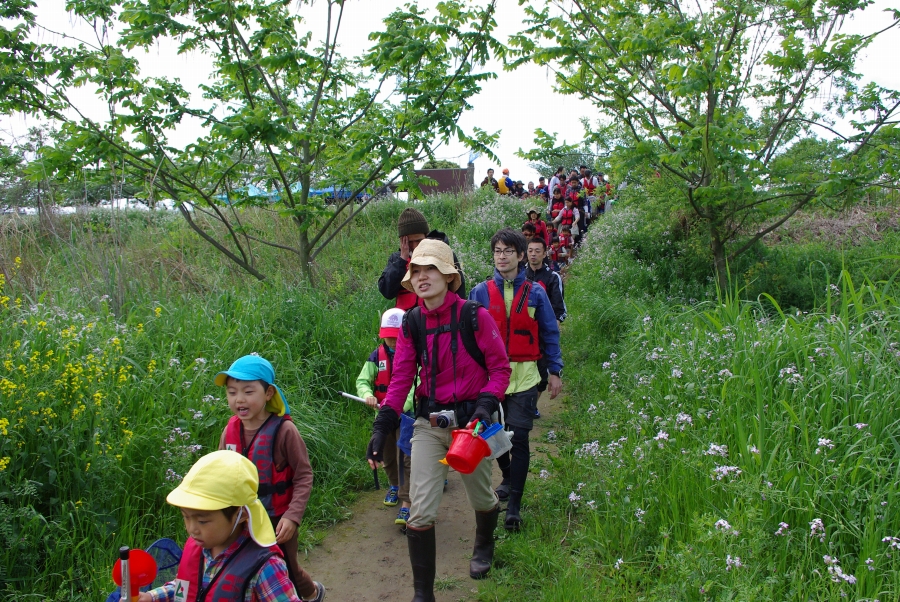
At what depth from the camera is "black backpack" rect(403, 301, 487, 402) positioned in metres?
3.79

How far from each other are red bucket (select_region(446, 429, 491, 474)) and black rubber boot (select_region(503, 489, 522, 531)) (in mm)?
1359

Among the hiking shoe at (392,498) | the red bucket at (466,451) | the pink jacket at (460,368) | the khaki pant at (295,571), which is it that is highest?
the pink jacket at (460,368)

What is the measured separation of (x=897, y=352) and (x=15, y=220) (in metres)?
8.36

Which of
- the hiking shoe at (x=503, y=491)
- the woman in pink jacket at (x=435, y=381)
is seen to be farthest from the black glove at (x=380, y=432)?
the hiking shoe at (x=503, y=491)

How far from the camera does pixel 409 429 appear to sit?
4.90 metres

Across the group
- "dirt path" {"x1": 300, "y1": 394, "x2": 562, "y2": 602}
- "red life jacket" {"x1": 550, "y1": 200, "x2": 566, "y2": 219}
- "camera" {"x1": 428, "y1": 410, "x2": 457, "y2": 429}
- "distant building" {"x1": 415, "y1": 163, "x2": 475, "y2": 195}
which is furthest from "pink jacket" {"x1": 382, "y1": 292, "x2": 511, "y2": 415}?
"distant building" {"x1": 415, "y1": 163, "x2": 475, "y2": 195}

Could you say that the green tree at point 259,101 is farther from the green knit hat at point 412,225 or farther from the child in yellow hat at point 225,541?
the child in yellow hat at point 225,541

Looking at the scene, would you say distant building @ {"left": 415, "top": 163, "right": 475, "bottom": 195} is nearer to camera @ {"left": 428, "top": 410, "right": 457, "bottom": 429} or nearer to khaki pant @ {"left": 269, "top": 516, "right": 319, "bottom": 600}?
camera @ {"left": 428, "top": 410, "right": 457, "bottom": 429}

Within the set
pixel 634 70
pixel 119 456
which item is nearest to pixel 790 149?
pixel 634 70

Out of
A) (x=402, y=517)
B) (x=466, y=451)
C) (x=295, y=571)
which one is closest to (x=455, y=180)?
(x=402, y=517)

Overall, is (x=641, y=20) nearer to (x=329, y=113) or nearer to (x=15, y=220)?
(x=329, y=113)

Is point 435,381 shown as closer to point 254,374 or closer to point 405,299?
point 254,374

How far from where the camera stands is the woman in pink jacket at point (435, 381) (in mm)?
3670

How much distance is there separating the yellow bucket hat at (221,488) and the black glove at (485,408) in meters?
1.52
